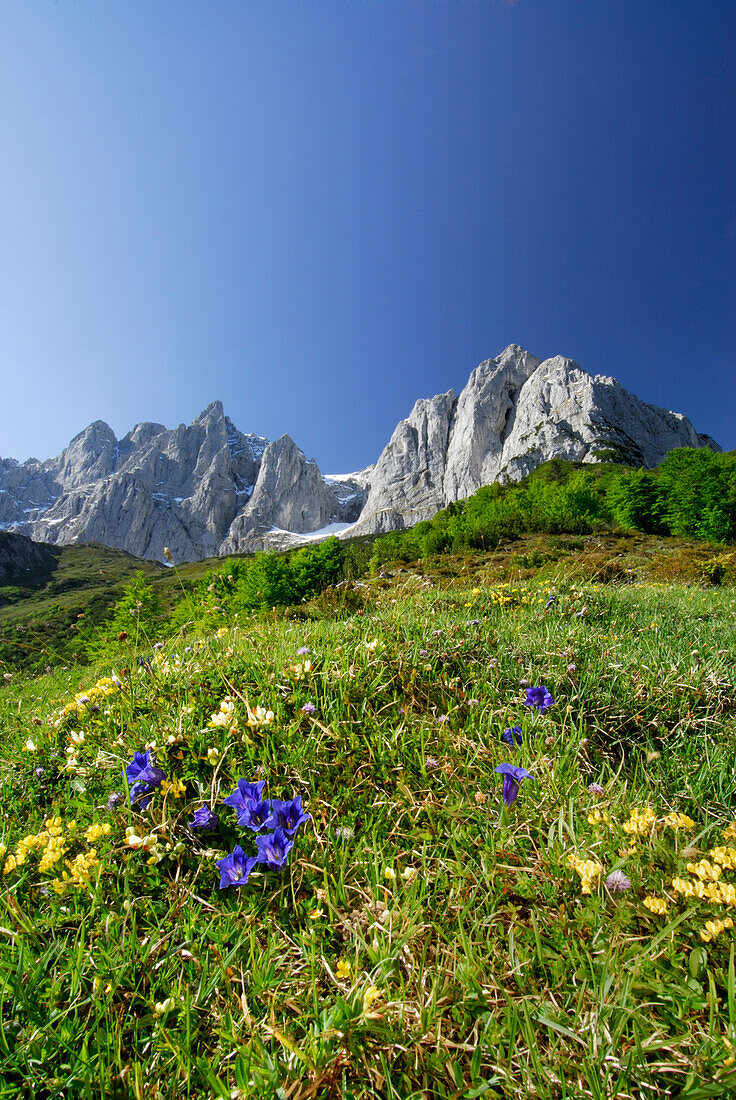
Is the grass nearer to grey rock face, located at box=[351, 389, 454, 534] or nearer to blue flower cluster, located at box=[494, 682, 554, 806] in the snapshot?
blue flower cluster, located at box=[494, 682, 554, 806]

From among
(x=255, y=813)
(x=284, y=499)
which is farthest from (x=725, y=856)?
(x=284, y=499)

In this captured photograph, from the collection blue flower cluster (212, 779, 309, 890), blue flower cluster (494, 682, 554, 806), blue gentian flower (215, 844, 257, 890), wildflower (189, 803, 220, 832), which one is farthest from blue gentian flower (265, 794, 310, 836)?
blue flower cluster (494, 682, 554, 806)

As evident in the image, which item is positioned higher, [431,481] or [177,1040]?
[431,481]

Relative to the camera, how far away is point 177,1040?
1.03 metres

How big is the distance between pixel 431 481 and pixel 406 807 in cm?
13890

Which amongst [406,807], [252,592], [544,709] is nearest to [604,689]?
[544,709]

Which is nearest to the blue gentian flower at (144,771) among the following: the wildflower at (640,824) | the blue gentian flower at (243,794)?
the blue gentian flower at (243,794)

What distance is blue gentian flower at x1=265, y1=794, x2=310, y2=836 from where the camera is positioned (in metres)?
1.48

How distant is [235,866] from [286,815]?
22 cm

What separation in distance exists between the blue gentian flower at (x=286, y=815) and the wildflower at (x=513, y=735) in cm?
101

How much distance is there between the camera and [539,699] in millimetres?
2289

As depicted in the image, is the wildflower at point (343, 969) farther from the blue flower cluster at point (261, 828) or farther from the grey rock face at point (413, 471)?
the grey rock face at point (413, 471)

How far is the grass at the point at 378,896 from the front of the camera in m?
0.96

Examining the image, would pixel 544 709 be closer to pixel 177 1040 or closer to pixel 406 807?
pixel 406 807
